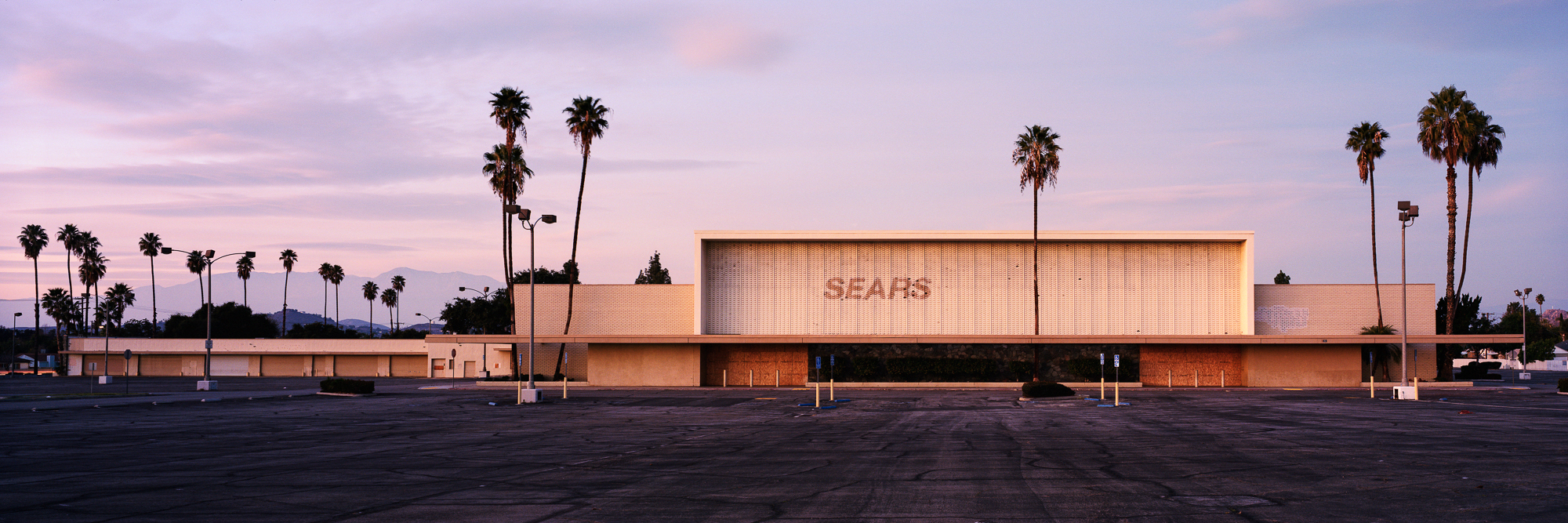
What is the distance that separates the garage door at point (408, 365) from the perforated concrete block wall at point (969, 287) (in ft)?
156

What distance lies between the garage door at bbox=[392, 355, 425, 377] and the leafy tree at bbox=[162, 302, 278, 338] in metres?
37.8

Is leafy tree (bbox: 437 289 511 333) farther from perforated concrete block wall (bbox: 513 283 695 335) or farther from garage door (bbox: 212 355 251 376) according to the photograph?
perforated concrete block wall (bbox: 513 283 695 335)

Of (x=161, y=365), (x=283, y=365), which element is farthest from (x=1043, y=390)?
(x=161, y=365)

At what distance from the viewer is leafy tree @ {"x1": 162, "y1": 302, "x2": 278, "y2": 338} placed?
4616 inches

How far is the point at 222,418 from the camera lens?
2842 centimetres

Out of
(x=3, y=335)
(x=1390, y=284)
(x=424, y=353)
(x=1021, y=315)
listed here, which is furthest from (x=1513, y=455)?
(x=3, y=335)

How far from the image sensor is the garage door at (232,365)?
9112 cm

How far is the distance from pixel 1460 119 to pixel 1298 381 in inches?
683

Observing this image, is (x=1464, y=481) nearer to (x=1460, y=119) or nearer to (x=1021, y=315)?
(x=1021, y=315)

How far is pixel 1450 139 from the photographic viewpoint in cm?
5547

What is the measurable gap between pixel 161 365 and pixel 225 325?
31.1 meters

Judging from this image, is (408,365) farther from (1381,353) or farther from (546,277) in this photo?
(1381,353)

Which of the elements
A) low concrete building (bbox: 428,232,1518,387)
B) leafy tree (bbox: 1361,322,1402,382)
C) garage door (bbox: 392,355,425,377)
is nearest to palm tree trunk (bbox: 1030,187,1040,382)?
low concrete building (bbox: 428,232,1518,387)

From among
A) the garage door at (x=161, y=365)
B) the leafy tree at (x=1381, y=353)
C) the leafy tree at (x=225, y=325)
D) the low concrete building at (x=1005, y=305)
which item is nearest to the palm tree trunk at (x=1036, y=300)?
the low concrete building at (x=1005, y=305)
